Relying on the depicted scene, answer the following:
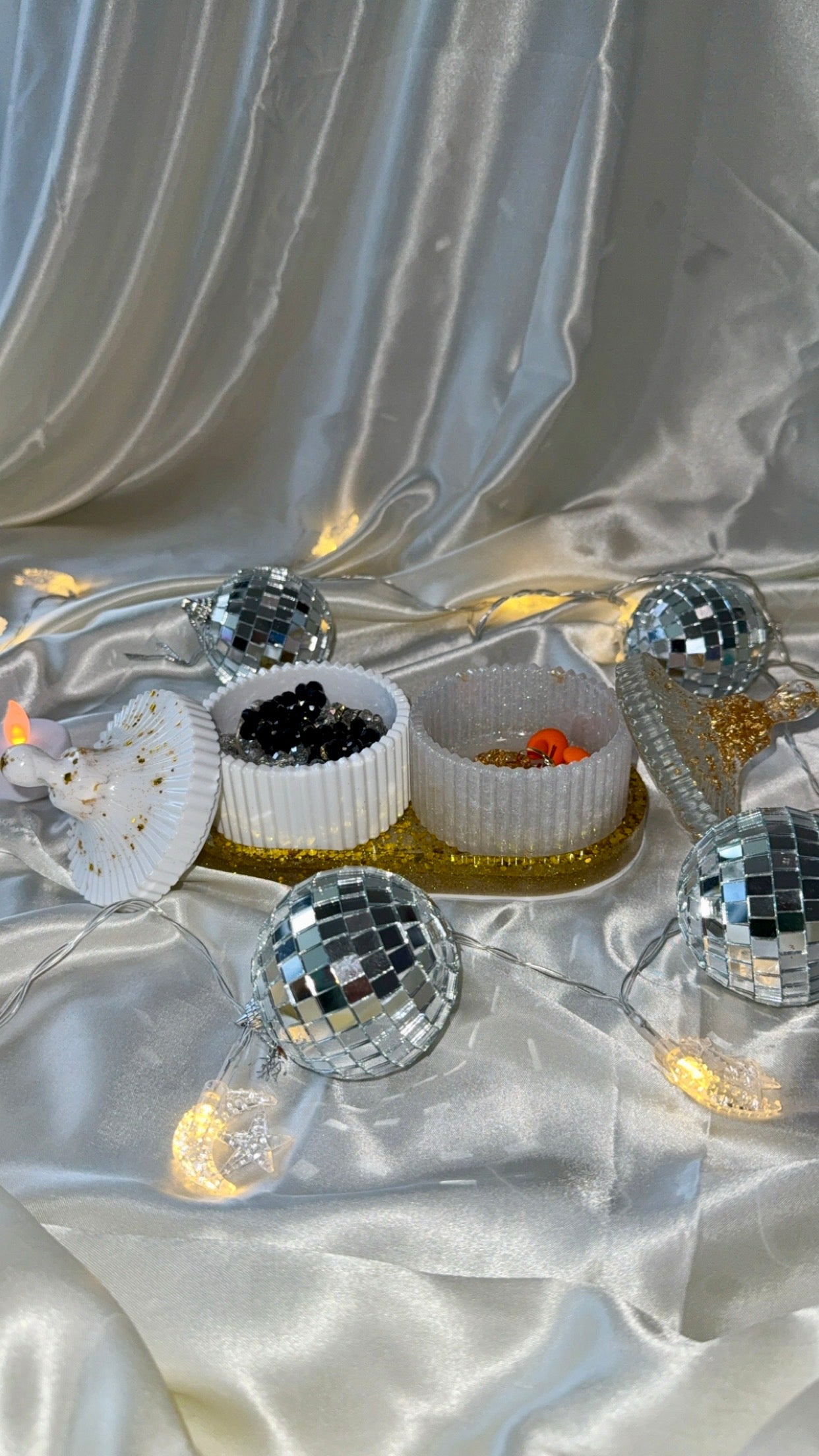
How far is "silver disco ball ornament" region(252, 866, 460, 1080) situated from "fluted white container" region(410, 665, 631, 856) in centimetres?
16

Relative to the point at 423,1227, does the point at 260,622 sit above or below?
above

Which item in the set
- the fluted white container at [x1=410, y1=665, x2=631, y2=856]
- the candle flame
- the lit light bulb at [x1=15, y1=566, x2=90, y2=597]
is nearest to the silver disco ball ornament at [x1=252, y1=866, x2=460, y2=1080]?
the fluted white container at [x1=410, y1=665, x2=631, y2=856]

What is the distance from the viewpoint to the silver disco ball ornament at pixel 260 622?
1.07m

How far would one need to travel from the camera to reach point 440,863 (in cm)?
91

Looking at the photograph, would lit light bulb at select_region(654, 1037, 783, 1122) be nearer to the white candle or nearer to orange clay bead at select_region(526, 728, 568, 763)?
orange clay bead at select_region(526, 728, 568, 763)

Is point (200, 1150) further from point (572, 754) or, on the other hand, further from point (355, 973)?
point (572, 754)

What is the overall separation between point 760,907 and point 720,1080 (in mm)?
109

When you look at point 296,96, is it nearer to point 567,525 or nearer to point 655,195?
point 655,195

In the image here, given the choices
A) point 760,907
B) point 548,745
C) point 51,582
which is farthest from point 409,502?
point 760,907

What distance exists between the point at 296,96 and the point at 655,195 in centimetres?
35

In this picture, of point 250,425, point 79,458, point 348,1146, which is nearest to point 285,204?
point 250,425

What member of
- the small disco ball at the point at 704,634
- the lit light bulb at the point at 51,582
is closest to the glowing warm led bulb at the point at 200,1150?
the small disco ball at the point at 704,634

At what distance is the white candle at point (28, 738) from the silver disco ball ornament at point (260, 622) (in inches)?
5.4

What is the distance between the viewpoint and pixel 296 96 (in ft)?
4.10
